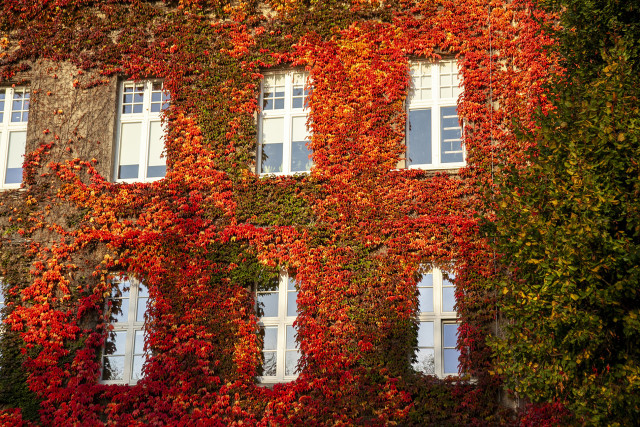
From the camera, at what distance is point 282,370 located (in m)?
12.9

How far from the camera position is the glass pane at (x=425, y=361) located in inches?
494

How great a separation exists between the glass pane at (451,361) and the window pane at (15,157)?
837 cm

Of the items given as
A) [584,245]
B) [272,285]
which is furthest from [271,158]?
[584,245]

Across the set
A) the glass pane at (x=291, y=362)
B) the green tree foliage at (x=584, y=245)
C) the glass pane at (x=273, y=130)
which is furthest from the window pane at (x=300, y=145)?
the green tree foliage at (x=584, y=245)

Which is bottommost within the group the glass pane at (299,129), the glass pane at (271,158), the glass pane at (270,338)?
the glass pane at (270,338)

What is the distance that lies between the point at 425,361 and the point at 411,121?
4.11m

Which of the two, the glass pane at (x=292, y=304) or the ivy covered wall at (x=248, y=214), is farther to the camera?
the glass pane at (x=292, y=304)

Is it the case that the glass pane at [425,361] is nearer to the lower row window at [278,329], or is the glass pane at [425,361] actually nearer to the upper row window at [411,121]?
the lower row window at [278,329]

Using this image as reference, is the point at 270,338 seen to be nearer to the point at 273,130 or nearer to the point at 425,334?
the point at 425,334

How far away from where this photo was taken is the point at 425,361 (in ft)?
41.3

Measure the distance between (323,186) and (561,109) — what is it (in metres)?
4.77

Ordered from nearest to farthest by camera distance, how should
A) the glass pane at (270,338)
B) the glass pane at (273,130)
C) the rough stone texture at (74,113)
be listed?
1. the glass pane at (270,338)
2. the glass pane at (273,130)
3. the rough stone texture at (74,113)

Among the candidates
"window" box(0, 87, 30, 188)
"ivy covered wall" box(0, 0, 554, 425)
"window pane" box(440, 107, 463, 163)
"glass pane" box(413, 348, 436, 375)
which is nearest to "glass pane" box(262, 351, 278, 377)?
"ivy covered wall" box(0, 0, 554, 425)

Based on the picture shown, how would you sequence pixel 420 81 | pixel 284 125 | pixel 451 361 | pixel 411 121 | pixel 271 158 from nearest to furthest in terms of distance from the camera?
pixel 451 361, pixel 411 121, pixel 420 81, pixel 271 158, pixel 284 125
